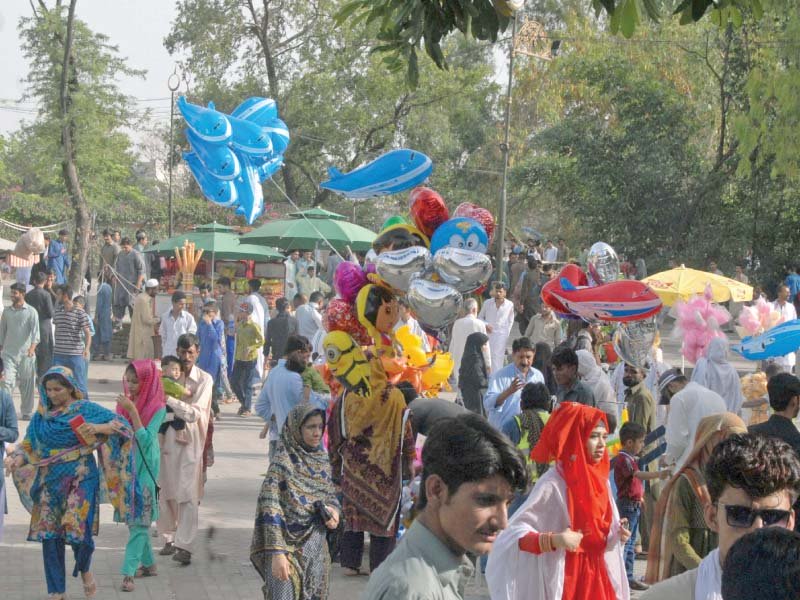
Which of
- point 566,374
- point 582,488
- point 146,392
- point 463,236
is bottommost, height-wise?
point 582,488

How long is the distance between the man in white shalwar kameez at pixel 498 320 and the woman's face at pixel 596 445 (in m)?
11.0

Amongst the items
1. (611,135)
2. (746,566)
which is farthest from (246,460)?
(611,135)

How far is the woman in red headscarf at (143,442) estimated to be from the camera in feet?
26.1

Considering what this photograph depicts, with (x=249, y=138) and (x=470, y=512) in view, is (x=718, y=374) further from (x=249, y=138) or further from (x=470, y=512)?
(x=470, y=512)

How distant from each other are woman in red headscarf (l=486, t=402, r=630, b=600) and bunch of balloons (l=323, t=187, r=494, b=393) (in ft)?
6.40

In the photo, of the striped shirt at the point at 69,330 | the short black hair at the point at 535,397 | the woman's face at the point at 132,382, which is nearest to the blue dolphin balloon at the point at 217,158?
the woman's face at the point at 132,382

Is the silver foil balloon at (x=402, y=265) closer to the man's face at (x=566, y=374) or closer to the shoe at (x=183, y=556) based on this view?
the man's face at (x=566, y=374)

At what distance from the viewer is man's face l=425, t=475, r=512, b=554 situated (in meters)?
3.04

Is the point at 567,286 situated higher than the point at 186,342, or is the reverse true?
the point at 567,286

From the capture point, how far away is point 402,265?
7941 mm

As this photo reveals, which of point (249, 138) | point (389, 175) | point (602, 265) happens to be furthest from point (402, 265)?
point (602, 265)

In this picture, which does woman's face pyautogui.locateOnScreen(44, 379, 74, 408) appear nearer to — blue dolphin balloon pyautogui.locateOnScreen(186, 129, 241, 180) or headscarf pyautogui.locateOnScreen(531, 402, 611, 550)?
blue dolphin balloon pyautogui.locateOnScreen(186, 129, 241, 180)

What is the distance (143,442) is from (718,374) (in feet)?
15.9

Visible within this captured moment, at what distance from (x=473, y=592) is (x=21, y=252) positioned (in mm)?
16035
